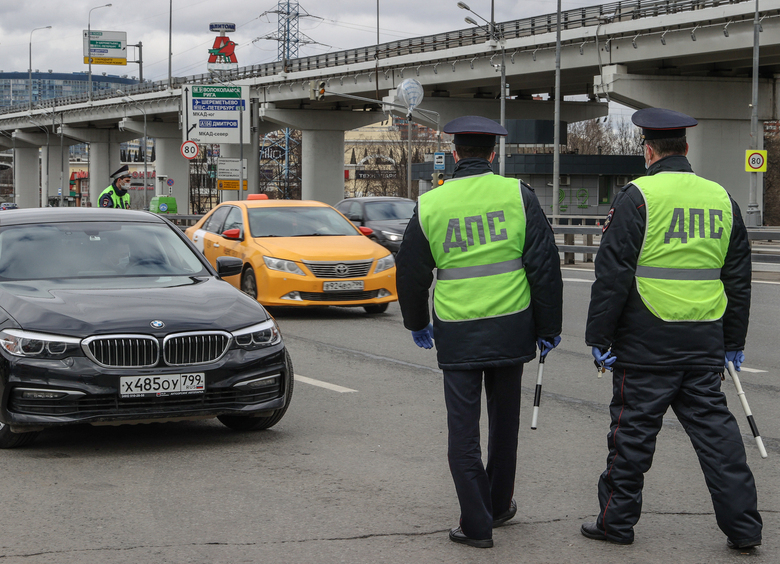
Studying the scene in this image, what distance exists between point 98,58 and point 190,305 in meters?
108

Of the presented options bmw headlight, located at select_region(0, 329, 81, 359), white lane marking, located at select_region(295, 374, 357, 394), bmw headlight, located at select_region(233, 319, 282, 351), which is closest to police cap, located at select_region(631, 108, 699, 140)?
bmw headlight, located at select_region(233, 319, 282, 351)

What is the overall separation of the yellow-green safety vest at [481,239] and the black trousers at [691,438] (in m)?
0.58

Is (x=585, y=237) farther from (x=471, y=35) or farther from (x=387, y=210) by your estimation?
(x=471, y=35)

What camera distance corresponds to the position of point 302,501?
4.95m

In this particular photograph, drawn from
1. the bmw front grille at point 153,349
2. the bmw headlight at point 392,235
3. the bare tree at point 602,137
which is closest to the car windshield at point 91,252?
the bmw front grille at point 153,349

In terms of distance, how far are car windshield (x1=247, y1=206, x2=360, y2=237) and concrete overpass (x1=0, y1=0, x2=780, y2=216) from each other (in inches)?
926

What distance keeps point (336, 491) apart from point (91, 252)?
2741mm

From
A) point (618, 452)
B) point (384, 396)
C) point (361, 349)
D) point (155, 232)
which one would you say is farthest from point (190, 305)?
point (361, 349)

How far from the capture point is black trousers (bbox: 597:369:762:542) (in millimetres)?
4160

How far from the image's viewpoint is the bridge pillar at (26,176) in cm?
10488

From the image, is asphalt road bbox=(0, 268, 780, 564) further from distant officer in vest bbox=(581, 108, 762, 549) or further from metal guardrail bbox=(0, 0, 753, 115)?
metal guardrail bbox=(0, 0, 753, 115)

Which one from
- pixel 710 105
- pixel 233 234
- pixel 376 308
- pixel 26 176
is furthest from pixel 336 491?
pixel 26 176

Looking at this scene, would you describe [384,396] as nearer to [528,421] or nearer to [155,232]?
[528,421]

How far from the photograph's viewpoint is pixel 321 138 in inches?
2411
